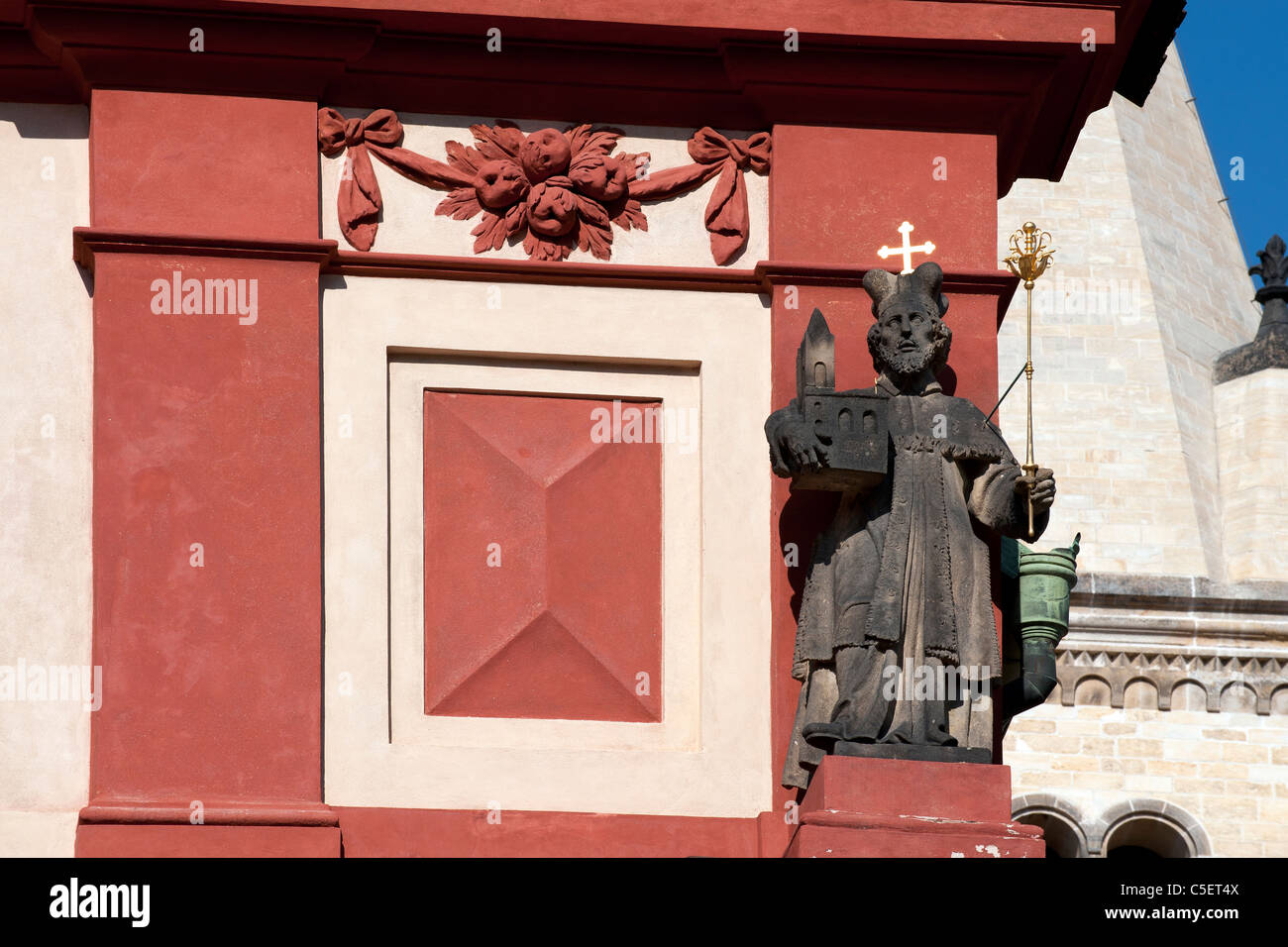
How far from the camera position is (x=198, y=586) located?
14.9 m

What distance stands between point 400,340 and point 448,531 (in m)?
0.89

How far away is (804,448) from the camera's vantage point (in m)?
14.4

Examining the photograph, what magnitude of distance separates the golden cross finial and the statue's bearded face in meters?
0.54

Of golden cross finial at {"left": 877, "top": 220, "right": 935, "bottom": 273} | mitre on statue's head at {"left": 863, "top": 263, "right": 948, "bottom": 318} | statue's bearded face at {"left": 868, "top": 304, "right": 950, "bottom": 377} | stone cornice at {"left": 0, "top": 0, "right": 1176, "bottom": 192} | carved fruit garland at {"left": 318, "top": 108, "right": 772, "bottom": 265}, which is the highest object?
stone cornice at {"left": 0, "top": 0, "right": 1176, "bottom": 192}

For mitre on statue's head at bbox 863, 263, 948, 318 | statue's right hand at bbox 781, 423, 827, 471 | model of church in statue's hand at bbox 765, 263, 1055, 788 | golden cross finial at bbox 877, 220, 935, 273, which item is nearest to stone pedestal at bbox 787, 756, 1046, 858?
model of church in statue's hand at bbox 765, 263, 1055, 788

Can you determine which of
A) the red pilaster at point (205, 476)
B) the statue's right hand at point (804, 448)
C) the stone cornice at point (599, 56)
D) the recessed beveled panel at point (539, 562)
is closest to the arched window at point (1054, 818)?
the stone cornice at point (599, 56)

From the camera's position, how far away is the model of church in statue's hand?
14.4 metres

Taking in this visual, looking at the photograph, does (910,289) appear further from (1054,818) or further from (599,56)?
(1054,818)

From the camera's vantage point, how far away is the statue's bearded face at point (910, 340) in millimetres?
14930

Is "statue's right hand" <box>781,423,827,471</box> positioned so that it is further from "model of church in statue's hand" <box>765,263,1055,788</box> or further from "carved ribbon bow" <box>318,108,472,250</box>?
"carved ribbon bow" <box>318,108,472,250</box>

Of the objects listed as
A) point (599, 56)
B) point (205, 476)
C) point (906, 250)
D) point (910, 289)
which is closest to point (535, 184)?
point (599, 56)

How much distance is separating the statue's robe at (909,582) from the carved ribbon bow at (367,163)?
2.16 metres
